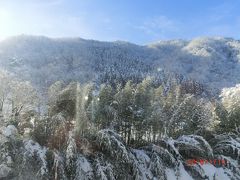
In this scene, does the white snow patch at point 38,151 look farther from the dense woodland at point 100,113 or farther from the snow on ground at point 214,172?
Answer: the snow on ground at point 214,172

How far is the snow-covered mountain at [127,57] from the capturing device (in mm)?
105562

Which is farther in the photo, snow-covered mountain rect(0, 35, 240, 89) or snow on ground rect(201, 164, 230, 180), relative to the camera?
snow-covered mountain rect(0, 35, 240, 89)

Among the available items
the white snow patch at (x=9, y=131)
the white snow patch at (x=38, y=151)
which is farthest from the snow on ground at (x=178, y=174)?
the white snow patch at (x=9, y=131)

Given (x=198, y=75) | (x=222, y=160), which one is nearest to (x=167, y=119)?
(x=222, y=160)

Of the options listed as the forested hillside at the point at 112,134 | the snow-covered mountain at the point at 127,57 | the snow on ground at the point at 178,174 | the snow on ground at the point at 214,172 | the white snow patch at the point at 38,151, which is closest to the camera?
the white snow patch at the point at 38,151

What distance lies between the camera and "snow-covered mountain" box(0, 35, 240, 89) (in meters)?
106

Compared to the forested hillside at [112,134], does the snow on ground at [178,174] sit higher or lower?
lower

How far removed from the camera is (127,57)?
5202 inches

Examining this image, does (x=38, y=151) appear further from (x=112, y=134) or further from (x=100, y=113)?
(x=100, y=113)

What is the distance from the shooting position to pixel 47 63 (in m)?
106

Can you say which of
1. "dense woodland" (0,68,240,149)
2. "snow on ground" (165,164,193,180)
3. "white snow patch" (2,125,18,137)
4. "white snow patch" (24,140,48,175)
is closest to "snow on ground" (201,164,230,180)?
"snow on ground" (165,164,193,180)

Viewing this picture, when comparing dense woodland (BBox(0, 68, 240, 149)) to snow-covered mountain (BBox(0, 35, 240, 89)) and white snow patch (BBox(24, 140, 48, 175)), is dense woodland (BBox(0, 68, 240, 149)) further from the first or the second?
snow-covered mountain (BBox(0, 35, 240, 89))

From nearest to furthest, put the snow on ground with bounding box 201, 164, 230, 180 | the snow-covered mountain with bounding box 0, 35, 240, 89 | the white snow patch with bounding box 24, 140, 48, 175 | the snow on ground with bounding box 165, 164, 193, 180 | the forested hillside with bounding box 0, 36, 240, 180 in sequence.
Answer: the white snow patch with bounding box 24, 140, 48, 175 → the forested hillside with bounding box 0, 36, 240, 180 → the snow on ground with bounding box 165, 164, 193, 180 → the snow on ground with bounding box 201, 164, 230, 180 → the snow-covered mountain with bounding box 0, 35, 240, 89

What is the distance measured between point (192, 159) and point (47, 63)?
9757 centimetres
